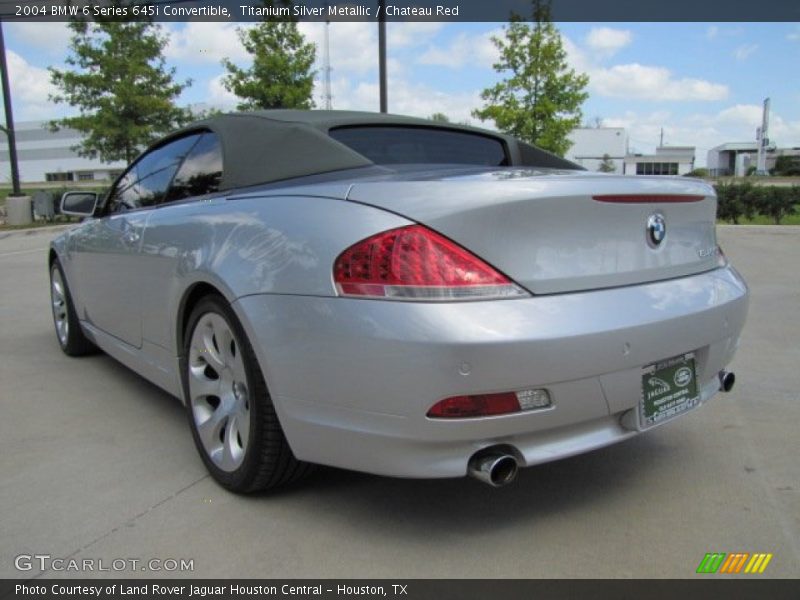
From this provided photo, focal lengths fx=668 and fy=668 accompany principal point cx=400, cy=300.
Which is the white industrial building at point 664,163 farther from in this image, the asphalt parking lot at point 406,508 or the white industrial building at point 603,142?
the asphalt parking lot at point 406,508

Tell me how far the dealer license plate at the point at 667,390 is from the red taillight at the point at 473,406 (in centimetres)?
56

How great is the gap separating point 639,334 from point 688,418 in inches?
60.5

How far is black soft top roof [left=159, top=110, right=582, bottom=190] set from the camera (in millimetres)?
2684

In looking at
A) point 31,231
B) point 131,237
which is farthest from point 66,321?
point 31,231

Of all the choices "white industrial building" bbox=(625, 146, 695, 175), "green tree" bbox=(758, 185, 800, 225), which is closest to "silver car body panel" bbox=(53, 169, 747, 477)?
"green tree" bbox=(758, 185, 800, 225)

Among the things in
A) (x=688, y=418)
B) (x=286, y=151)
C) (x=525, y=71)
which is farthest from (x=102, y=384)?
(x=525, y=71)

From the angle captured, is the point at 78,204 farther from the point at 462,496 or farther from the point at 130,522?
the point at 462,496

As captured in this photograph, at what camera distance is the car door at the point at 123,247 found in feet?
11.0

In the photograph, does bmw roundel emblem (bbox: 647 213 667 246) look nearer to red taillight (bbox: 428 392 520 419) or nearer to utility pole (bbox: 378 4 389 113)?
red taillight (bbox: 428 392 520 419)

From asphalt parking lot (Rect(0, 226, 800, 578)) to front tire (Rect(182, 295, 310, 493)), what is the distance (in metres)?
0.13

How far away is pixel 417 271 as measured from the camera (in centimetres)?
198

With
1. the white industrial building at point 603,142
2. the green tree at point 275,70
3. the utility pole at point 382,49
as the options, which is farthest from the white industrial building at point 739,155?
the utility pole at point 382,49

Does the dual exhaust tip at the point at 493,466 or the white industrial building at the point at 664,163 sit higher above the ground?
the white industrial building at the point at 664,163

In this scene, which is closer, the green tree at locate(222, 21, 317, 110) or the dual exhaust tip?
the dual exhaust tip
